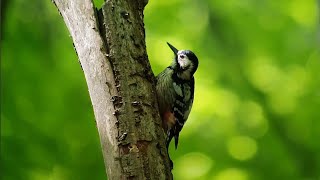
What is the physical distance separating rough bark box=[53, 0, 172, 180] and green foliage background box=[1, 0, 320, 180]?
8.90 feet

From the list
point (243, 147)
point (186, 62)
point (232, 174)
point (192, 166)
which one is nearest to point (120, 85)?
point (186, 62)

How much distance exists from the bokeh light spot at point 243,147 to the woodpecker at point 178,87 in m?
2.46

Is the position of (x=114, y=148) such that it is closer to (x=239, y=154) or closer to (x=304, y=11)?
(x=239, y=154)

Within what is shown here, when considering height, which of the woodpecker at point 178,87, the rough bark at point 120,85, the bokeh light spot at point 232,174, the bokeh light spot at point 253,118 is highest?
the bokeh light spot at point 253,118

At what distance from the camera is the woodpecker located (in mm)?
4453

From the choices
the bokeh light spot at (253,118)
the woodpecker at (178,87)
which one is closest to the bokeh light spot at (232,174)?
the bokeh light spot at (253,118)

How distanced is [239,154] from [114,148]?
4.29m

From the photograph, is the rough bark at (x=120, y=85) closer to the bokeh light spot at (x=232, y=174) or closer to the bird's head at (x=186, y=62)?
the bird's head at (x=186, y=62)

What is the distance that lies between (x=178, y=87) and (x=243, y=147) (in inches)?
107

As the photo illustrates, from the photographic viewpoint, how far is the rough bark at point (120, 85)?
9.71 feet

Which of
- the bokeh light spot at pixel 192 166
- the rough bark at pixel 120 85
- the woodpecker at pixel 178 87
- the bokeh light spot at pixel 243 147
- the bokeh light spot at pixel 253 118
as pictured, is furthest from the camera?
the bokeh light spot at pixel 253 118

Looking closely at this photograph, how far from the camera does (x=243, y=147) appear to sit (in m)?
7.25

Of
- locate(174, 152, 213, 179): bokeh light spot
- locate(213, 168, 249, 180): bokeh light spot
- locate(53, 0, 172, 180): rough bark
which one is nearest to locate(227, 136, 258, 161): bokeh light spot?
locate(213, 168, 249, 180): bokeh light spot

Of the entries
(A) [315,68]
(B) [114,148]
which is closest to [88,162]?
(A) [315,68]
